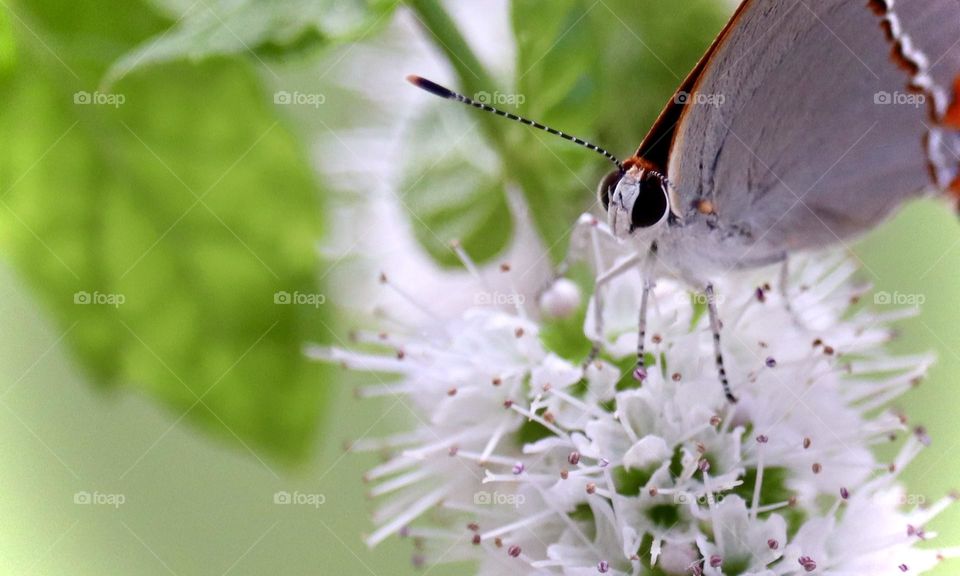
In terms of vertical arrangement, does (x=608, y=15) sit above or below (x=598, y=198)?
above

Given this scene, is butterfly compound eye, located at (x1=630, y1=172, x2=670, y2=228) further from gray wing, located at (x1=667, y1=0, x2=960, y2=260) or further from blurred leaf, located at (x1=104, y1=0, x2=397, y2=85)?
blurred leaf, located at (x1=104, y1=0, x2=397, y2=85)

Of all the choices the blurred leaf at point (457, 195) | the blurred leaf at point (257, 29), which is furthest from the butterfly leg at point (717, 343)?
the blurred leaf at point (257, 29)

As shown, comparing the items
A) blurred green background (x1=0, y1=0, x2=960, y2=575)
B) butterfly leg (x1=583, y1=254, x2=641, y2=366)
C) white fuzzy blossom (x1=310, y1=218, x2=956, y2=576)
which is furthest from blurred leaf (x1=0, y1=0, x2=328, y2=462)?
butterfly leg (x1=583, y1=254, x2=641, y2=366)

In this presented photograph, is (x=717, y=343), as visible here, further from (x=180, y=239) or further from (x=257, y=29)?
(x=180, y=239)

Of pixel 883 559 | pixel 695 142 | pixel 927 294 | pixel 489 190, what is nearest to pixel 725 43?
pixel 695 142

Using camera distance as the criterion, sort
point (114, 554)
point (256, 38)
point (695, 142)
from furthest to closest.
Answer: point (114, 554)
point (695, 142)
point (256, 38)

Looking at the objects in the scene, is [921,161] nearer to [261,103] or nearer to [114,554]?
[261,103]
